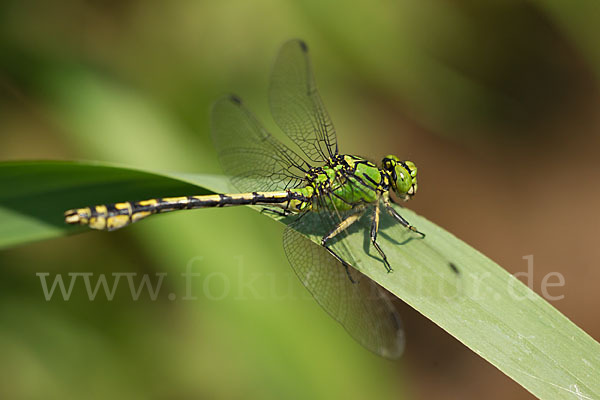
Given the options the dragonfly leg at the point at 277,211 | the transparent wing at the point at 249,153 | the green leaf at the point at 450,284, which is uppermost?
the transparent wing at the point at 249,153

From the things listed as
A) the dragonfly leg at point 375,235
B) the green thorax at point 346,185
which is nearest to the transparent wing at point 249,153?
the green thorax at point 346,185

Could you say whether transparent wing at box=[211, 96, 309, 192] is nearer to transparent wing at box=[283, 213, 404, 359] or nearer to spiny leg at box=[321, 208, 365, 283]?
spiny leg at box=[321, 208, 365, 283]

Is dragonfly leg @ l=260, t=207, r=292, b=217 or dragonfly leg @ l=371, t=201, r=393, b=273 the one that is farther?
dragonfly leg @ l=260, t=207, r=292, b=217

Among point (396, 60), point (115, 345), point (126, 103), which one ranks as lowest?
point (115, 345)

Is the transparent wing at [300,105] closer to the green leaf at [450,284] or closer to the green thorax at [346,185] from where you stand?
the green thorax at [346,185]

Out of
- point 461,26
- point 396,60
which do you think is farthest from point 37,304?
point 461,26

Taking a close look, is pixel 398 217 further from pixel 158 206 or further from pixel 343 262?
pixel 158 206

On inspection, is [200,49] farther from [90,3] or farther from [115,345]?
[115,345]

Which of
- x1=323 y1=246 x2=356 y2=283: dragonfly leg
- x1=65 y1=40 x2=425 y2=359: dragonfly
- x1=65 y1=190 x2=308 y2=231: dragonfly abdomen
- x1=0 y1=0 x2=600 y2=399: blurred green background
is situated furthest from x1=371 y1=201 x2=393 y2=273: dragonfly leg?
x1=0 y1=0 x2=600 y2=399: blurred green background
